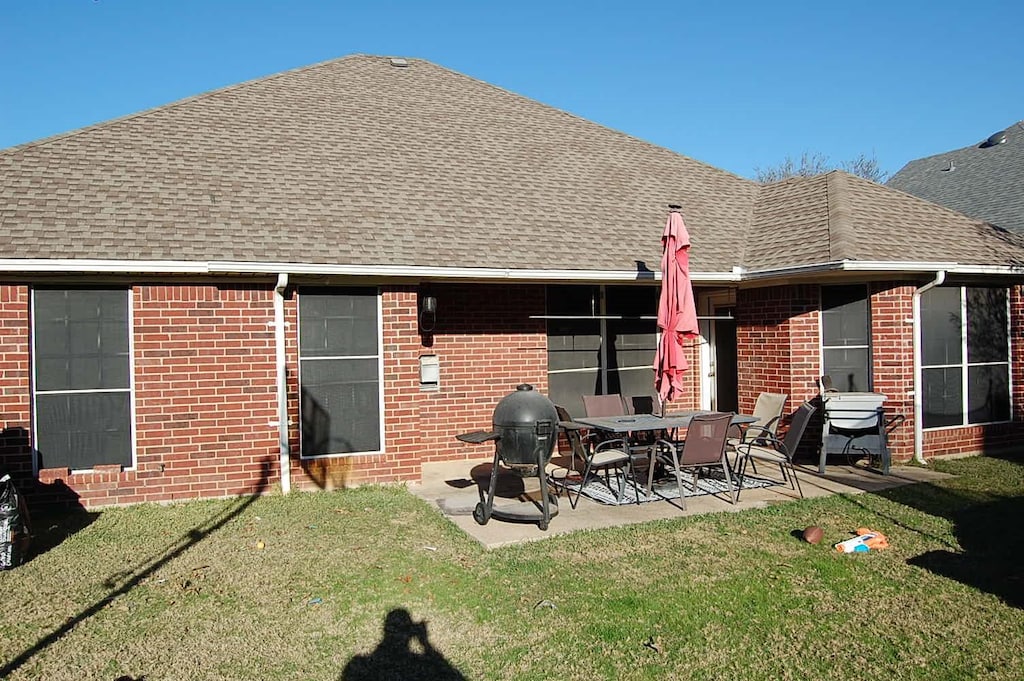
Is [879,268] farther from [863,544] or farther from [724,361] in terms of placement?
[863,544]

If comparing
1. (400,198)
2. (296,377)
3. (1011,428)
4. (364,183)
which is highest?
(364,183)

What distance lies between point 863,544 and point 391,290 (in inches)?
223

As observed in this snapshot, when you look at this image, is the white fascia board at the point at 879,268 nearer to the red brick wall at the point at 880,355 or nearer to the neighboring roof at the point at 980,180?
the red brick wall at the point at 880,355

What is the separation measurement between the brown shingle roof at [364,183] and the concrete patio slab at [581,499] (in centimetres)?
273

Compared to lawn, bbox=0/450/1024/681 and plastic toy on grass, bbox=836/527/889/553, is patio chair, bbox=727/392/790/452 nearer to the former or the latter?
lawn, bbox=0/450/1024/681

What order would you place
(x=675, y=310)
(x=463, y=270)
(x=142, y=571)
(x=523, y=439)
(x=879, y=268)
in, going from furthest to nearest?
(x=879, y=268)
(x=463, y=270)
(x=675, y=310)
(x=523, y=439)
(x=142, y=571)

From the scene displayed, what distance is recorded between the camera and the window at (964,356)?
1056cm

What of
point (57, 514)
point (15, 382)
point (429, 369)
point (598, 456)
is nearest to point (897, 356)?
point (598, 456)

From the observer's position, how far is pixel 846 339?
34.7 ft

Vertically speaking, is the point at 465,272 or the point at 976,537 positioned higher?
the point at 465,272

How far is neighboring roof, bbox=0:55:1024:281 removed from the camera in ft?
28.3

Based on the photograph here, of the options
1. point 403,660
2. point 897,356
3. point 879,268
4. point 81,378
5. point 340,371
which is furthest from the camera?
point 897,356

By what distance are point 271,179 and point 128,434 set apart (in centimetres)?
376

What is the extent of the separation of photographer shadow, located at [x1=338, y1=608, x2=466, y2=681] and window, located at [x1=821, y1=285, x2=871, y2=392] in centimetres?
762
